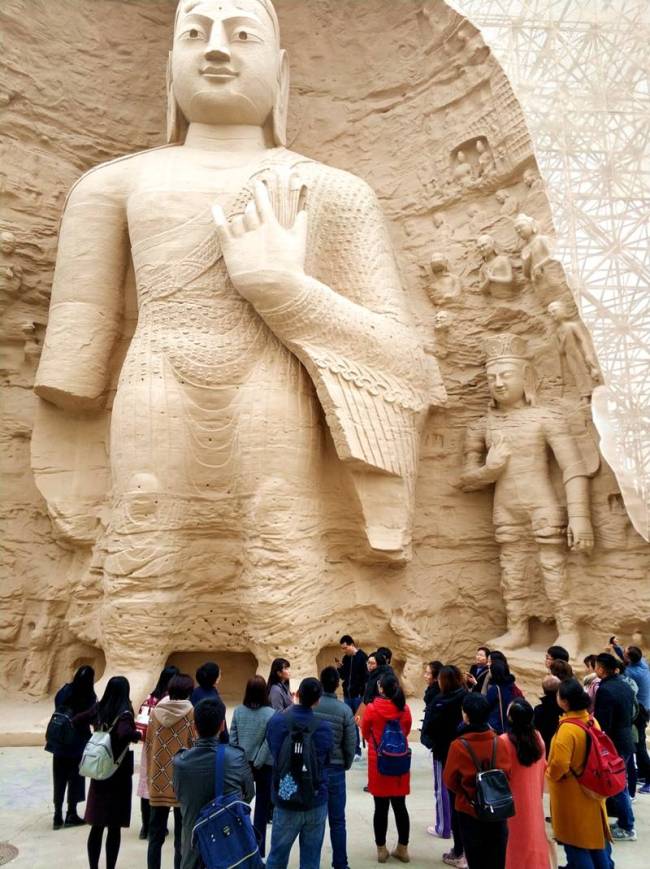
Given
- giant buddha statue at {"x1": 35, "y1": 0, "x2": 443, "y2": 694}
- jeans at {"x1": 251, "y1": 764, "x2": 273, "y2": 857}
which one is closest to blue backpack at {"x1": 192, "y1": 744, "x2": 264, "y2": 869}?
jeans at {"x1": 251, "y1": 764, "x2": 273, "y2": 857}

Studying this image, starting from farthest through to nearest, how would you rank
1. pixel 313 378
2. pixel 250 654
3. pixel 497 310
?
pixel 497 310 < pixel 250 654 < pixel 313 378

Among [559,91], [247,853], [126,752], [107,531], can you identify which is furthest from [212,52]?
[247,853]

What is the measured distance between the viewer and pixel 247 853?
218 cm

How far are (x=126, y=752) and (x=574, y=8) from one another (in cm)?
756

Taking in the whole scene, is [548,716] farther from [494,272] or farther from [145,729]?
[494,272]

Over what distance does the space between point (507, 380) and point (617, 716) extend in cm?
357

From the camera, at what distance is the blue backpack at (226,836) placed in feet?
7.11

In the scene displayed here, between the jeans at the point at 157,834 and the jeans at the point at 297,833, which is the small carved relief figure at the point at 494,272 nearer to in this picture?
the jeans at the point at 297,833

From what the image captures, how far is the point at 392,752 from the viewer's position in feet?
10.1

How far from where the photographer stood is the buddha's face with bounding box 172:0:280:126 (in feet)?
21.4

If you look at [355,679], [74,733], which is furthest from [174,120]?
[74,733]

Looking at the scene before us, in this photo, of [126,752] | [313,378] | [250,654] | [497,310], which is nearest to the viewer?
[126,752]

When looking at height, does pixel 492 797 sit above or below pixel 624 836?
above

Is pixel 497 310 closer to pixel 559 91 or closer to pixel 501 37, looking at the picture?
pixel 559 91
